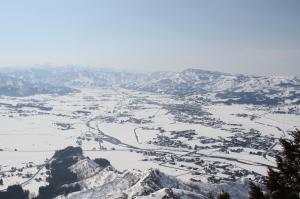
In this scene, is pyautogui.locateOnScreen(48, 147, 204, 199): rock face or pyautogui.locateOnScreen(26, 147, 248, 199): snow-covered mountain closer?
pyautogui.locateOnScreen(48, 147, 204, 199): rock face

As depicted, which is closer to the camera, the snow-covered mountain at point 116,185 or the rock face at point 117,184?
the rock face at point 117,184

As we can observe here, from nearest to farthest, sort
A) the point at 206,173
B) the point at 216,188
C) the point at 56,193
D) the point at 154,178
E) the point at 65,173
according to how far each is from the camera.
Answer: the point at 154,178 < the point at 216,188 < the point at 56,193 < the point at 65,173 < the point at 206,173

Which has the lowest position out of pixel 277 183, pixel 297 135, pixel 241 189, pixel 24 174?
pixel 24 174

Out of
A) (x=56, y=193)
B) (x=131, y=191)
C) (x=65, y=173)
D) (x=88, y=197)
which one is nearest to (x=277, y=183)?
(x=131, y=191)

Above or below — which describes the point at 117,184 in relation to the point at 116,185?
above

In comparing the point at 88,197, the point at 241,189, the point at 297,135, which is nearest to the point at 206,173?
the point at 241,189

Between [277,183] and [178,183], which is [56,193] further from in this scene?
[277,183]

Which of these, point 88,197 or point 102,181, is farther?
point 102,181

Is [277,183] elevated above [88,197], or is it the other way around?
[277,183]

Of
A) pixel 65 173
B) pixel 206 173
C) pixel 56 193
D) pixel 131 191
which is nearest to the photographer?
pixel 131 191
